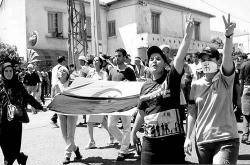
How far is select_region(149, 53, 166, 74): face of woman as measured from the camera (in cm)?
398

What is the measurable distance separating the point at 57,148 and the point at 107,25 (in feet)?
81.7

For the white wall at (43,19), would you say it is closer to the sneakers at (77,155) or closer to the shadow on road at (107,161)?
the sneakers at (77,155)

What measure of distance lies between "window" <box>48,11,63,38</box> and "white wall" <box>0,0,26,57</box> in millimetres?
2078

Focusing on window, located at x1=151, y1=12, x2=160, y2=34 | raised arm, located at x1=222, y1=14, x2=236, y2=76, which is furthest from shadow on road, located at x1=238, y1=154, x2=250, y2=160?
window, located at x1=151, y1=12, x2=160, y2=34

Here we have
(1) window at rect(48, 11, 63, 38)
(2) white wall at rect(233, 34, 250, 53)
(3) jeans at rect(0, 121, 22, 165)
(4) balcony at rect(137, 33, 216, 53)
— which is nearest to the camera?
(3) jeans at rect(0, 121, 22, 165)

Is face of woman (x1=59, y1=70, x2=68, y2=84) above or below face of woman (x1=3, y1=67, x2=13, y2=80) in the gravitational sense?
below

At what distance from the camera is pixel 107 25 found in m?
32.4

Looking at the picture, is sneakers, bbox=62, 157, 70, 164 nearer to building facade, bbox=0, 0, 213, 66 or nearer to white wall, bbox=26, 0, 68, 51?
building facade, bbox=0, 0, 213, 66

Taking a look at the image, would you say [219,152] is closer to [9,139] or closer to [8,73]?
[9,139]

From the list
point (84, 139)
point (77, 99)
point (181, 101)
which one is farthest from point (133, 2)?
point (181, 101)

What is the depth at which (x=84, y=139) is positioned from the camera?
367 inches

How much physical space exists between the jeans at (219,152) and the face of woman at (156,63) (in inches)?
36.5

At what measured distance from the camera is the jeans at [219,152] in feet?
12.6

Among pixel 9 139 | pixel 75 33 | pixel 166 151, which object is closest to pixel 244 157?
pixel 166 151
